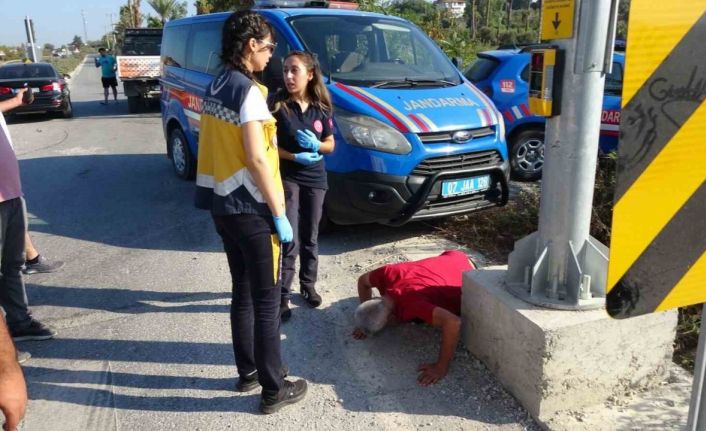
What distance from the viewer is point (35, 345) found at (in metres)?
3.69

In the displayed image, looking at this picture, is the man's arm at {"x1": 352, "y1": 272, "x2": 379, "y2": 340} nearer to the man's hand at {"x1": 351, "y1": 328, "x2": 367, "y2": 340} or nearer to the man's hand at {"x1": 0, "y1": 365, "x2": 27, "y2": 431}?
the man's hand at {"x1": 351, "y1": 328, "x2": 367, "y2": 340}

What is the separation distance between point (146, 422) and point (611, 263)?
7.88 feet

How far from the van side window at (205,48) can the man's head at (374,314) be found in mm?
3830

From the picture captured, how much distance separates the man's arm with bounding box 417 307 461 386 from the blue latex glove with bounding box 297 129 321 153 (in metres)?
1.34

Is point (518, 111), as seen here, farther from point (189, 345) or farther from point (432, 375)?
point (189, 345)

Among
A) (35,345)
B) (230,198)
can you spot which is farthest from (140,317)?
(230,198)

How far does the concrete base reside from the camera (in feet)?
Answer: 8.63

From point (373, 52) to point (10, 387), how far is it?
453 cm

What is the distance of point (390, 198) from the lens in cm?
456

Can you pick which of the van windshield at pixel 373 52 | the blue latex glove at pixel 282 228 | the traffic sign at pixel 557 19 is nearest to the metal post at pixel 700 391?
the traffic sign at pixel 557 19

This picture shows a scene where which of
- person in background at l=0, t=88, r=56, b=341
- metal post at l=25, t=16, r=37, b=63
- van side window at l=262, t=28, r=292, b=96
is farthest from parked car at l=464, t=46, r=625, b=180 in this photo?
metal post at l=25, t=16, r=37, b=63

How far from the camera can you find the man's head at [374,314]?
3.42 m

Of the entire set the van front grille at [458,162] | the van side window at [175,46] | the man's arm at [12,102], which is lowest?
the van front grille at [458,162]

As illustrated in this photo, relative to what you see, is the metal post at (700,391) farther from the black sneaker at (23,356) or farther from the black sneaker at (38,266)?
the black sneaker at (38,266)
